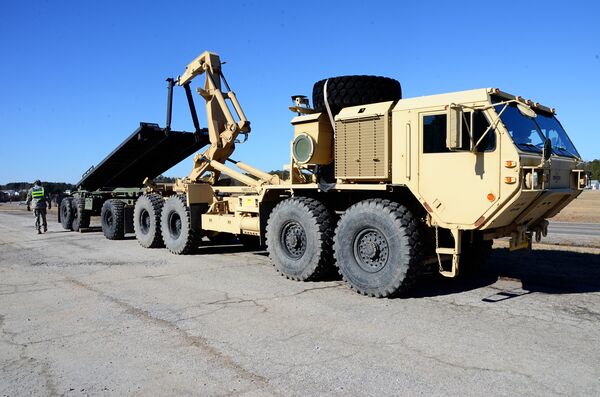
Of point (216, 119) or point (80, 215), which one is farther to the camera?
point (80, 215)

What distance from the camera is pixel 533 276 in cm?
Result: 834

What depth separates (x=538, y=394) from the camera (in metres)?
3.77

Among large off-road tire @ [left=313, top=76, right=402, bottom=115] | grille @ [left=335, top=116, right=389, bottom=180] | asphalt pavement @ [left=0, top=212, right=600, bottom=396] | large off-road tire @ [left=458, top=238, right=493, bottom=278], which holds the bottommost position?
asphalt pavement @ [left=0, top=212, right=600, bottom=396]

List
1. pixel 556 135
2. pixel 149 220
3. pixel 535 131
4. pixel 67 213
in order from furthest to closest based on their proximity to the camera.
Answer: pixel 67 213 < pixel 149 220 < pixel 556 135 < pixel 535 131

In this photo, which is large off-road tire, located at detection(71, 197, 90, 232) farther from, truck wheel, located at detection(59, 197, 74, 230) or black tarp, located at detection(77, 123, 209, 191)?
black tarp, located at detection(77, 123, 209, 191)

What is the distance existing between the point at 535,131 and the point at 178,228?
7950 millimetres

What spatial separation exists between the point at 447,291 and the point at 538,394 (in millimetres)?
3567

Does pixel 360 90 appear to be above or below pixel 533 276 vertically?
above

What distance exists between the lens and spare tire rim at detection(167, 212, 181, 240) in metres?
11.7

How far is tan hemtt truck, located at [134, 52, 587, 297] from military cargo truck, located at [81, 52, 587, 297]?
Result: 0.02 metres

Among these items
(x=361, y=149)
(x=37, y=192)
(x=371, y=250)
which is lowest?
(x=371, y=250)

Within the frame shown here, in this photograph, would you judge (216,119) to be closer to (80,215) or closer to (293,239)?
(293,239)

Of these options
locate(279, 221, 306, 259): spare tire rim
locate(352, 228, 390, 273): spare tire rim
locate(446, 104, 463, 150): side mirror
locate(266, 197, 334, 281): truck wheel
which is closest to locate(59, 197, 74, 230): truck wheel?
locate(266, 197, 334, 281): truck wheel

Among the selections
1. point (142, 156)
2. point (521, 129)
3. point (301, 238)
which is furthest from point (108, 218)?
point (521, 129)
